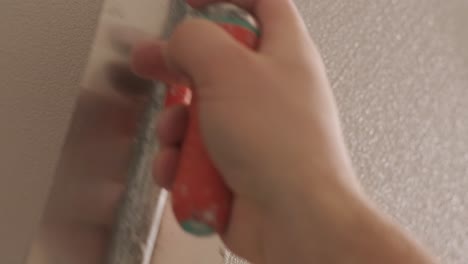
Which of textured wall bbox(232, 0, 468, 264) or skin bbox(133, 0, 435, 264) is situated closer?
skin bbox(133, 0, 435, 264)

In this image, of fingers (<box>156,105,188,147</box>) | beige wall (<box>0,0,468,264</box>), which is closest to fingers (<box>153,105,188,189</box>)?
fingers (<box>156,105,188,147</box>)

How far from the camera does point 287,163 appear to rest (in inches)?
13.1

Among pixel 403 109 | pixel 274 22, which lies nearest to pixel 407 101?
pixel 403 109

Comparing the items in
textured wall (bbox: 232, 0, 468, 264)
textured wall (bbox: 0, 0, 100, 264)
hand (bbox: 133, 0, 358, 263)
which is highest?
hand (bbox: 133, 0, 358, 263)

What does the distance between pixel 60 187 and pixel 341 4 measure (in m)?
0.34

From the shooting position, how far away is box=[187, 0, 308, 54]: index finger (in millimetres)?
349

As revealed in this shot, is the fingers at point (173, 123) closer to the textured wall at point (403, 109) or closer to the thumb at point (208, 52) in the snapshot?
the thumb at point (208, 52)

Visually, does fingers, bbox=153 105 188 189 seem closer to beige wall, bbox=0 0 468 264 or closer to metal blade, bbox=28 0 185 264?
metal blade, bbox=28 0 185 264

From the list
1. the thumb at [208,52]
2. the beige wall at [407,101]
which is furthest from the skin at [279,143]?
the beige wall at [407,101]

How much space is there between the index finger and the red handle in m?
0.01

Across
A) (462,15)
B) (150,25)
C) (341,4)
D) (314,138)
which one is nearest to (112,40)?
(150,25)

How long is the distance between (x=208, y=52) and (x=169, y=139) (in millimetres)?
70

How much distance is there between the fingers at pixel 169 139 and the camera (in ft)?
1.18

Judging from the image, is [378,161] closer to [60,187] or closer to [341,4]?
[341,4]
